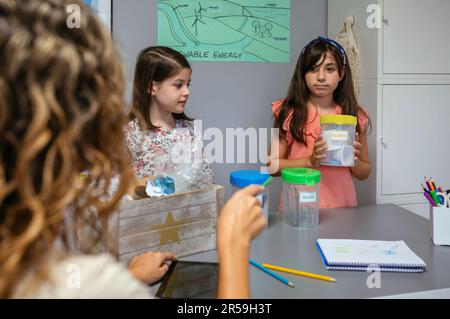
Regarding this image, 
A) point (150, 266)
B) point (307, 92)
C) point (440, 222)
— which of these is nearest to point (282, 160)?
point (307, 92)

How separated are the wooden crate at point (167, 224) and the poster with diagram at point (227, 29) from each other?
4.14 feet

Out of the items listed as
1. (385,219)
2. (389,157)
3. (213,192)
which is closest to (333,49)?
(389,157)

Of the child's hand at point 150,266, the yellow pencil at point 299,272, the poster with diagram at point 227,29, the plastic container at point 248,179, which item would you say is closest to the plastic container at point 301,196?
the plastic container at point 248,179

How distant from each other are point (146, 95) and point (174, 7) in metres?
0.56

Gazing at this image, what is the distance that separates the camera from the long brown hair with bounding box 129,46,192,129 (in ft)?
6.05

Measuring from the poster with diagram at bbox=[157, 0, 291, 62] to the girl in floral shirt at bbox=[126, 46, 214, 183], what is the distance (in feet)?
1.08

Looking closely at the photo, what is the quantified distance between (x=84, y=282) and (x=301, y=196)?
0.83 m

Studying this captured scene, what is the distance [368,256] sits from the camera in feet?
3.39

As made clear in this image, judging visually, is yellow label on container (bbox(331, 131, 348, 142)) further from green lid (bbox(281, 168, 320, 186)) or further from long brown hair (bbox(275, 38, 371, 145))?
long brown hair (bbox(275, 38, 371, 145))

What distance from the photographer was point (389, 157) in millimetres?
1993

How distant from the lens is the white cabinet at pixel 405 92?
1944 millimetres

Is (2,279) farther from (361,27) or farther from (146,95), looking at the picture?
(361,27)

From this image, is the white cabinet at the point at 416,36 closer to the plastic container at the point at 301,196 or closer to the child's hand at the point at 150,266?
the plastic container at the point at 301,196

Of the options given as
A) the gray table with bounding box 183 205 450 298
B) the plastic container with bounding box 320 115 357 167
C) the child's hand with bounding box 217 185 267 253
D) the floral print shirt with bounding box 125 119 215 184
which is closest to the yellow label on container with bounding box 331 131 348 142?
the plastic container with bounding box 320 115 357 167
